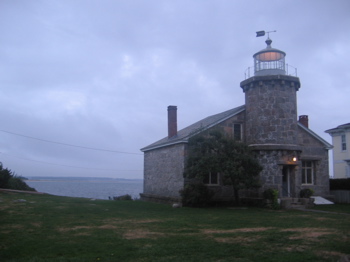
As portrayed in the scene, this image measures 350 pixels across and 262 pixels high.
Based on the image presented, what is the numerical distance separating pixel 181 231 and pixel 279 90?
41.4ft

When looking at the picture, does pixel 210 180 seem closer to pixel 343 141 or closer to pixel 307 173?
pixel 307 173

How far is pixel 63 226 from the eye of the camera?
10953 mm

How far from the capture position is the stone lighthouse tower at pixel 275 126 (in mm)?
19672

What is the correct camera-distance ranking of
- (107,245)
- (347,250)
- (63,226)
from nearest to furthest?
1. (347,250)
2. (107,245)
3. (63,226)

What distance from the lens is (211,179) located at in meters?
20.7

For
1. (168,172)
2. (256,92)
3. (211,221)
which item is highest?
(256,92)

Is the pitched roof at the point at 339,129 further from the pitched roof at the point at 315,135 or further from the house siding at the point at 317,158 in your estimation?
the house siding at the point at 317,158

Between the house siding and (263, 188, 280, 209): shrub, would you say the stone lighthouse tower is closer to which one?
(263, 188, 280, 209): shrub

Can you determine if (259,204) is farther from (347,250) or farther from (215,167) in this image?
(347,250)

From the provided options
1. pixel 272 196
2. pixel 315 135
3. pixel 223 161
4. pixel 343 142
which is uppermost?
pixel 343 142

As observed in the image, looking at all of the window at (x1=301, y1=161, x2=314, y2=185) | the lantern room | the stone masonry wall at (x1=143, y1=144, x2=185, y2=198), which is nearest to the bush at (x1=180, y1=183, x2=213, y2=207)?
the stone masonry wall at (x1=143, y1=144, x2=185, y2=198)

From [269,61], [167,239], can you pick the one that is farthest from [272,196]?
[167,239]

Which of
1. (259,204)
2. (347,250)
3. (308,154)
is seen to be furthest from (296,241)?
(308,154)

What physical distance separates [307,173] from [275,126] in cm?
540
